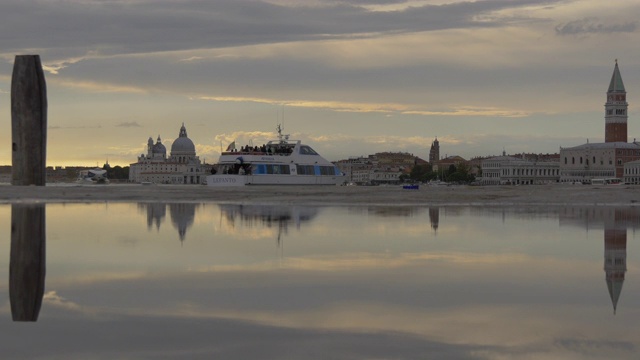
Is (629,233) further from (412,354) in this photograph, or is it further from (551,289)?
(412,354)

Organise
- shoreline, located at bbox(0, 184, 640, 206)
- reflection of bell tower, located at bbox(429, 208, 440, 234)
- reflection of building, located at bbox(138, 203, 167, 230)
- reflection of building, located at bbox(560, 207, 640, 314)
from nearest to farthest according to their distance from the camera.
→ reflection of building, located at bbox(560, 207, 640, 314)
reflection of bell tower, located at bbox(429, 208, 440, 234)
reflection of building, located at bbox(138, 203, 167, 230)
shoreline, located at bbox(0, 184, 640, 206)

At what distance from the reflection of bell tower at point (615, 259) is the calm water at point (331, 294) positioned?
0.04 m

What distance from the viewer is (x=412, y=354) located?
348 inches

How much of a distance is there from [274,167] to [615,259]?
5285 cm

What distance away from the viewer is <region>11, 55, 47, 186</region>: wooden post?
4946 centimetres

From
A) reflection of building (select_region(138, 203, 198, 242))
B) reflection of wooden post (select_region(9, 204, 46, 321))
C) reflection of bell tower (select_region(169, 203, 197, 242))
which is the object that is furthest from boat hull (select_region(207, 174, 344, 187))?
reflection of wooden post (select_region(9, 204, 46, 321))

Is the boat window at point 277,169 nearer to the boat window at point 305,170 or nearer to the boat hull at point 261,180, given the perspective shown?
the boat hull at point 261,180

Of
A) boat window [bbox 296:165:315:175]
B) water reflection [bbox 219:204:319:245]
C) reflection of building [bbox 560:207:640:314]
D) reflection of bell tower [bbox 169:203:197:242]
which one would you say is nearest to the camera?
reflection of building [bbox 560:207:640:314]

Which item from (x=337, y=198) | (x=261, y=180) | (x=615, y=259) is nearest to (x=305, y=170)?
(x=261, y=180)

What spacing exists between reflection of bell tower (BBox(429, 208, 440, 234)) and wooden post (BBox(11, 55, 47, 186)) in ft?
83.4

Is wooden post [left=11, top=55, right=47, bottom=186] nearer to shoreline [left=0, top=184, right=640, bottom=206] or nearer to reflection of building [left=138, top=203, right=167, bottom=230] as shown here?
shoreline [left=0, top=184, right=640, bottom=206]

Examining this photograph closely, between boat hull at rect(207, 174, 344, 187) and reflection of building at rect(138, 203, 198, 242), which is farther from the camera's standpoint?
boat hull at rect(207, 174, 344, 187)

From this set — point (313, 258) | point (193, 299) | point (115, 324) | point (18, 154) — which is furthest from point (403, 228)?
point (18, 154)

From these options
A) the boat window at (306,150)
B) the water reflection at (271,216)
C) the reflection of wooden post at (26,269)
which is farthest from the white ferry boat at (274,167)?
the reflection of wooden post at (26,269)
